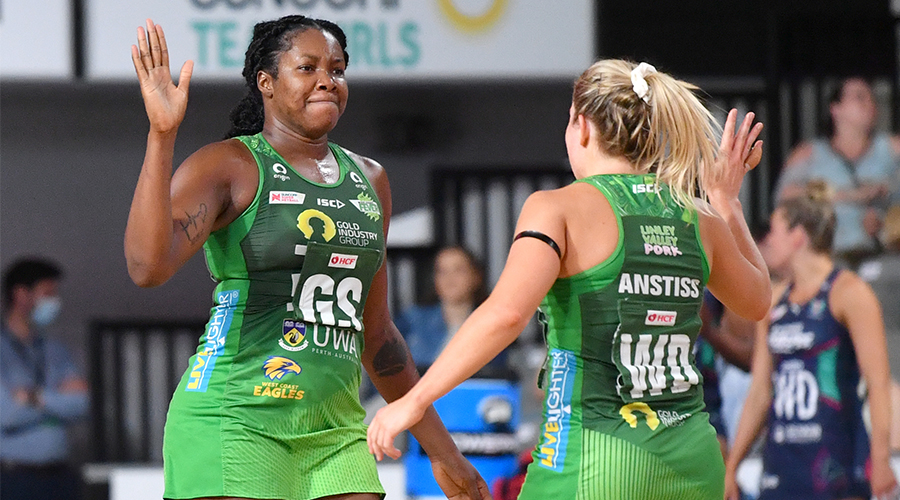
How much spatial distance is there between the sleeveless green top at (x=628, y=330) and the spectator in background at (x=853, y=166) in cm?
426

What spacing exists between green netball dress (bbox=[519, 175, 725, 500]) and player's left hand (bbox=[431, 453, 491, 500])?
56cm

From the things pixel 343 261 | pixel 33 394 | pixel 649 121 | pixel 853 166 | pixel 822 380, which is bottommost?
pixel 33 394

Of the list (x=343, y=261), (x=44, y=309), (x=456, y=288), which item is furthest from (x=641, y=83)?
(x=44, y=309)

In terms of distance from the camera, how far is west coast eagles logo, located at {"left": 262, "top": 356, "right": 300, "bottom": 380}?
8.47ft

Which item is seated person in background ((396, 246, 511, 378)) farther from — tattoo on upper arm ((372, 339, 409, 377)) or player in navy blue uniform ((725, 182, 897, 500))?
tattoo on upper arm ((372, 339, 409, 377))

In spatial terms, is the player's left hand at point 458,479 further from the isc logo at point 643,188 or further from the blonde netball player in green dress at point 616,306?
the isc logo at point 643,188

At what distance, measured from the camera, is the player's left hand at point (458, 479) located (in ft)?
9.47

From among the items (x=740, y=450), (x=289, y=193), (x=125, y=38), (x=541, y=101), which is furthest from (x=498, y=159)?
(x=289, y=193)

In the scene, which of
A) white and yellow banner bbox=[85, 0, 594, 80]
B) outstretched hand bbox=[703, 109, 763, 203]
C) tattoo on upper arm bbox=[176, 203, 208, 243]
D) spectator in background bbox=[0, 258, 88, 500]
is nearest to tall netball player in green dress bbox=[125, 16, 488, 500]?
tattoo on upper arm bbox=[176, 203, 208, 243]

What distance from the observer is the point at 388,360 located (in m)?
2.94

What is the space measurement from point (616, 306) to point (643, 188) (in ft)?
0.82

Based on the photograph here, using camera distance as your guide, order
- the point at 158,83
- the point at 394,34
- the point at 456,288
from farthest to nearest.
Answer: the point at 394,34 → the point at 456,288 → the point at 158,83

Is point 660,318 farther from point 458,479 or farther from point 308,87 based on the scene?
point 308,87

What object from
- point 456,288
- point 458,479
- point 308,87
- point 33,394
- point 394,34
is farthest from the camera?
point 33,394
